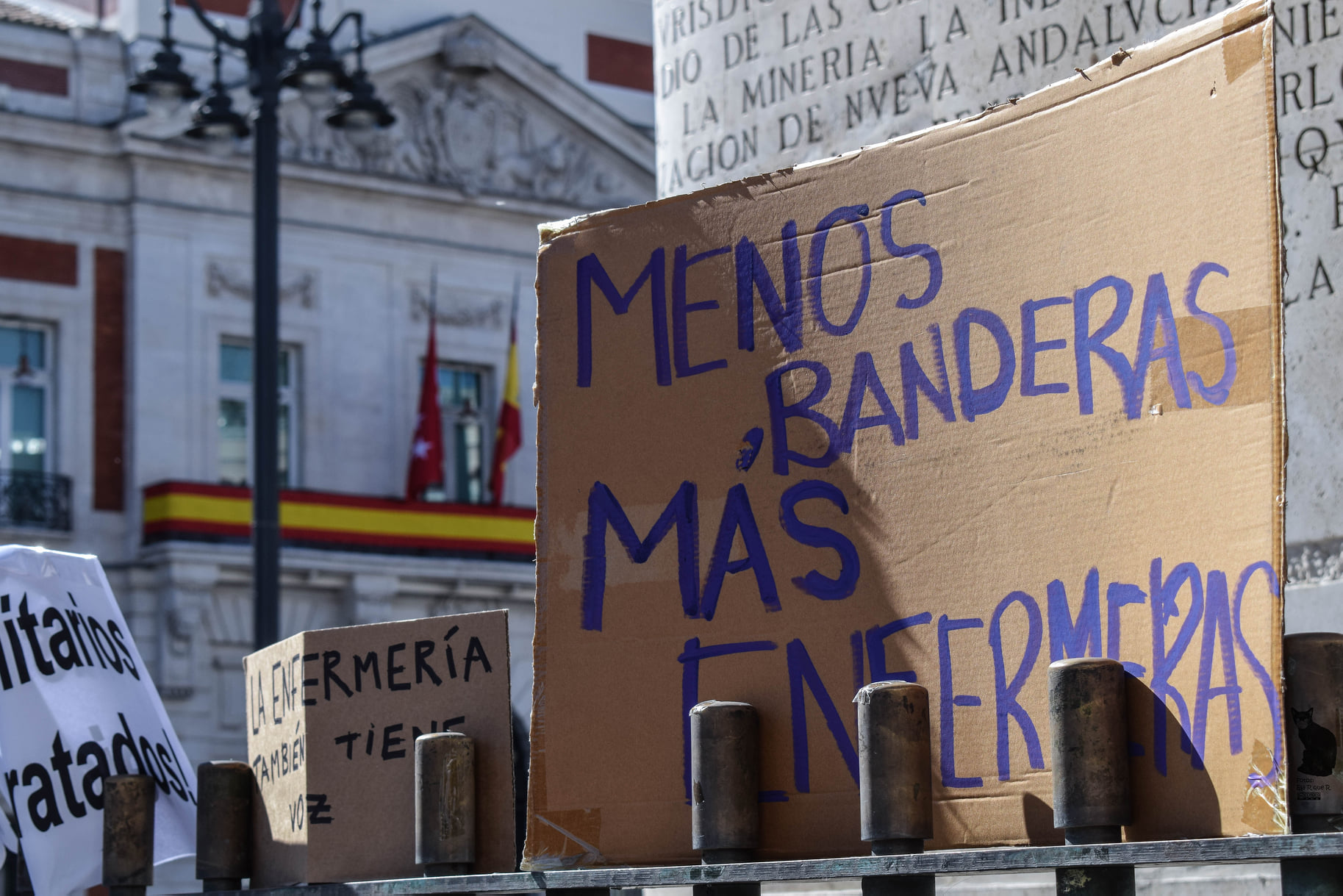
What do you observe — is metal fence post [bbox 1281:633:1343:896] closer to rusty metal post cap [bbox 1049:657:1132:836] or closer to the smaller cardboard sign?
rusty metal post cap [bbox 1049:657:1132:836]

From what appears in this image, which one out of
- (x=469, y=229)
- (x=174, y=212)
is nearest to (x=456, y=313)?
(x=469, y=229)

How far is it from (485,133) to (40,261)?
5519 mm

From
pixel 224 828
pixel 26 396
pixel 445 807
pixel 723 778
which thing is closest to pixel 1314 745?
pixel 723 778

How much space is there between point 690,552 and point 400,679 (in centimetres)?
74

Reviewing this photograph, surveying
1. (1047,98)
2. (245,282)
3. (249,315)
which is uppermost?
(245,282)

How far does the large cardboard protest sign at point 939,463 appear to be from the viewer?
212 cm

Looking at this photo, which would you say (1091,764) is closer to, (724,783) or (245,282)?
(724,783)

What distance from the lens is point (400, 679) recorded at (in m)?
3.14

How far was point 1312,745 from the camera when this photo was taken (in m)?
2.08

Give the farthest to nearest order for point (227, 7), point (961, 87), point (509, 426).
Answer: point (227, 7)
point (509, 426)
point (961, 87)

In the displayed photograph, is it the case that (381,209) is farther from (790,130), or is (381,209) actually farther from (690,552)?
(690,552)

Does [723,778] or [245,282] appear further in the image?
[245,282]

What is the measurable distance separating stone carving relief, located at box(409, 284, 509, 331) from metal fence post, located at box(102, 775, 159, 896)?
19.6 m

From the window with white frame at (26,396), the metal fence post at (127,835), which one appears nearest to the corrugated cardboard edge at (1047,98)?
the metal fence post at (127,835)
